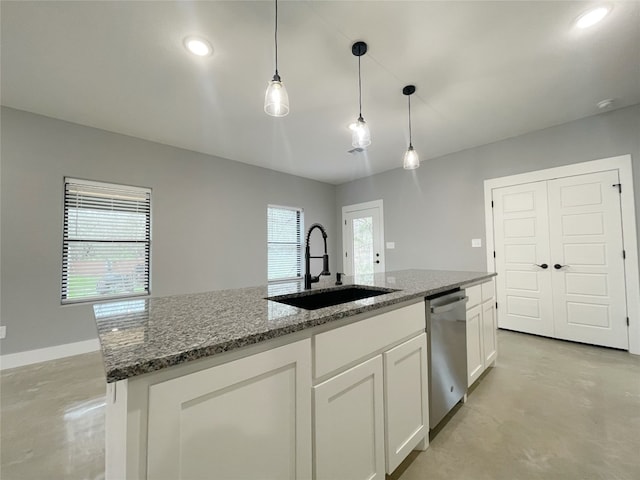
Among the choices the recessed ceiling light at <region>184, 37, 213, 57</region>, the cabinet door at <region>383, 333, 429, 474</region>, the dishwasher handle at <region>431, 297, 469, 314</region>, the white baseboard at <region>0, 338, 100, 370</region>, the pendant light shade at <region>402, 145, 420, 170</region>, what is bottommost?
the white baseboard at <region>0, 338, 100, 370</region>

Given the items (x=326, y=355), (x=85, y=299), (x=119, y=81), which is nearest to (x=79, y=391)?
(x=85, y=299)

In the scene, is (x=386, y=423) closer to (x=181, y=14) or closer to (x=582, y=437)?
(x=582, y=437)

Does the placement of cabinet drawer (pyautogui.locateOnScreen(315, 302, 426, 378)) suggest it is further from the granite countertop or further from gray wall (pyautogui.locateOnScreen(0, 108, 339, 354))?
gray wall (pyautogui.locateOnScreen(0, 108, 339, 354))

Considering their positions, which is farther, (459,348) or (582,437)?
(459,348)

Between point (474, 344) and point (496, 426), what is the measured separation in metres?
0.53

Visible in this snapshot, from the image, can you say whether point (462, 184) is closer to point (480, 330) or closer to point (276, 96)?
point (480, 330)

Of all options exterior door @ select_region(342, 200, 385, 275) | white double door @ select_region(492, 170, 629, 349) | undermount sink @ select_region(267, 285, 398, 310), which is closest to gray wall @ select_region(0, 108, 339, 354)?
exterior door @ select_region(342, 200, 385, 275)

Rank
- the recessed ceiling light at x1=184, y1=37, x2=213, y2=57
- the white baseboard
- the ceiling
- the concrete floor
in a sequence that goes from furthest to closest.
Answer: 1. the white baseboard
2. the recessed ceiling light at x1=184, y1=37, x2=213, y2=57
3. the ceiling
4. the concrete floor

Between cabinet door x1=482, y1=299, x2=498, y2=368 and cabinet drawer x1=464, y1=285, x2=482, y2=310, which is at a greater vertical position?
cabinet drawer x1=464, y1=285, x2=482, y2=310

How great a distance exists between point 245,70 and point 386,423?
2602 millimetres

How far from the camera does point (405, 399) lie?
4.42ft

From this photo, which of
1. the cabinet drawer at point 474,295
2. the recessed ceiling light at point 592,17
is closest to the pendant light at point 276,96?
the cabinet drawer at point 474,295

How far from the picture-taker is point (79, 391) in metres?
2.20

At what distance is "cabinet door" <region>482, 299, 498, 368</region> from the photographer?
88.7 inches
